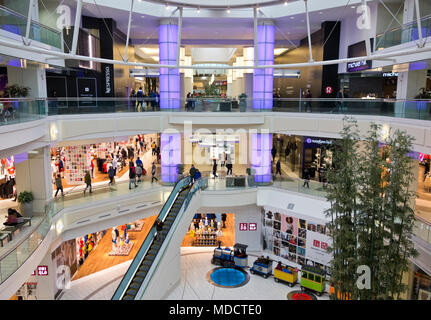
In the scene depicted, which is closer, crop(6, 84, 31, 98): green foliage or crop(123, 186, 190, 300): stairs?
crop(123, 186, 190, 300): stairs

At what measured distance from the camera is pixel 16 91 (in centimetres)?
1282

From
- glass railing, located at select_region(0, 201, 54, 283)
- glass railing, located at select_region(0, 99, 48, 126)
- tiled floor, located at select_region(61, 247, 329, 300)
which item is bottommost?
tiled floor, located at select_region(61, 247, 329, 300)

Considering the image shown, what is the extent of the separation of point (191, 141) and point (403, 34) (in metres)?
10.1

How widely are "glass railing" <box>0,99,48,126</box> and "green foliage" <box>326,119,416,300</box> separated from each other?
29.7 ft

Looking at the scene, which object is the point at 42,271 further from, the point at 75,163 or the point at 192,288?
the point at 192,288

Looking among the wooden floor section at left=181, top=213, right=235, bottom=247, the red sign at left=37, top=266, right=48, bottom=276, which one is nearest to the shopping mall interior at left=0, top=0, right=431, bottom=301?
the red sign at left=37, top=266, right=48, bottom=276

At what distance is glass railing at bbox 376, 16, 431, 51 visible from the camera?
38.7ft

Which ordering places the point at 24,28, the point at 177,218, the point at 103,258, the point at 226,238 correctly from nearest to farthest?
the point at 24,28 → the point at 177,218 → the point at 103,258 → the point at 226,238

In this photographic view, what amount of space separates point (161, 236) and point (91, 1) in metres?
10.9

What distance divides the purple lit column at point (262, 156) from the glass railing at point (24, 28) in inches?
422

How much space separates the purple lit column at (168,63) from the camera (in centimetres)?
1819

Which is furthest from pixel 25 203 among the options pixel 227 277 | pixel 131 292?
pixel 227 277

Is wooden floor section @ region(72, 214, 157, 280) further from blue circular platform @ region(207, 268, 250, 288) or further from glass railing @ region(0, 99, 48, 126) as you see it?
glass railing @ region(0, 99, 48, 126)

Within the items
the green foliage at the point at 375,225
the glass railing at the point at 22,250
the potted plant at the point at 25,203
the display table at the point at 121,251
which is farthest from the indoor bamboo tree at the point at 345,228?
the display table at the point at 121,251
